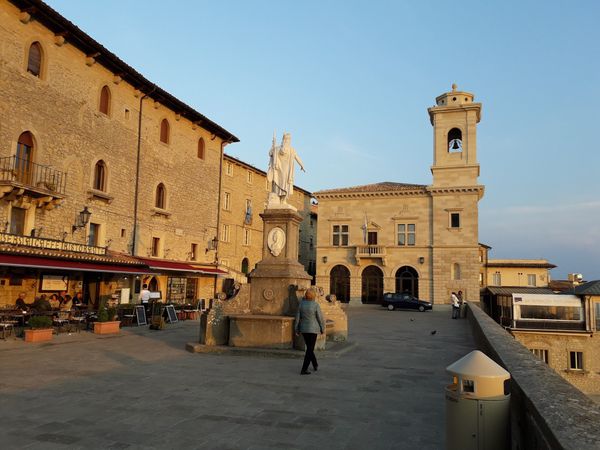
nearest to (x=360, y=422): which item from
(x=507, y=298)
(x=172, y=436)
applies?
(x=172, y=436)

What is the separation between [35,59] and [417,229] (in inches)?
1237

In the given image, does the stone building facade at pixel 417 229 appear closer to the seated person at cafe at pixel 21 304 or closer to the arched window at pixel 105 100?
the arched window at pixel 105 100

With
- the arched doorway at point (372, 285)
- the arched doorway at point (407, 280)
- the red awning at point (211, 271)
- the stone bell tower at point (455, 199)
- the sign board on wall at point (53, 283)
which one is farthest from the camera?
the arched doorway at point (372, 285)

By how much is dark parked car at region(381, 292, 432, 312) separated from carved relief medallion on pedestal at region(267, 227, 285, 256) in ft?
84.9

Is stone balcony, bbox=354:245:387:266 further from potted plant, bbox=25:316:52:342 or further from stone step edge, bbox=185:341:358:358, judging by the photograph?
potted plant, bbox=25:316:52:342

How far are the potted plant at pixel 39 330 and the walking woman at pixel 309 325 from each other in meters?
9.31

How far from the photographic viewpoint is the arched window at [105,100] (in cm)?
2397

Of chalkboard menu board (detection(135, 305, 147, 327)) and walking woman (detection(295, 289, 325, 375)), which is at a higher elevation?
walking woman (detection(295, 289, 325, 375))

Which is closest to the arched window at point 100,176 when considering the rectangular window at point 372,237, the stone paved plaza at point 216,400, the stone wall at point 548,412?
the stone paved plaza at point 216,400

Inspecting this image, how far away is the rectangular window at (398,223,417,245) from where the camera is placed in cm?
4159

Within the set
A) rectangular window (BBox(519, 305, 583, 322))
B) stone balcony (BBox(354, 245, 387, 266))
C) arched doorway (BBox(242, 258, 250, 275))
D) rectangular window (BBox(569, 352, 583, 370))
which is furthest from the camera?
arched doorway (BBox(242, 258, 250, 275))

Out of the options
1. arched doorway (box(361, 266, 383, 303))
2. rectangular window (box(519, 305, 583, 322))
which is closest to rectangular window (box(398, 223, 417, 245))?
arched doorway (box(361, 266, 383, 303))

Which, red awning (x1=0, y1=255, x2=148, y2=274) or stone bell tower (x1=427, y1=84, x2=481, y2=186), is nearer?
red awning (x1=0, y1=255, x2=148, y2=274)

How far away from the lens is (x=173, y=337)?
15445 millimetres
